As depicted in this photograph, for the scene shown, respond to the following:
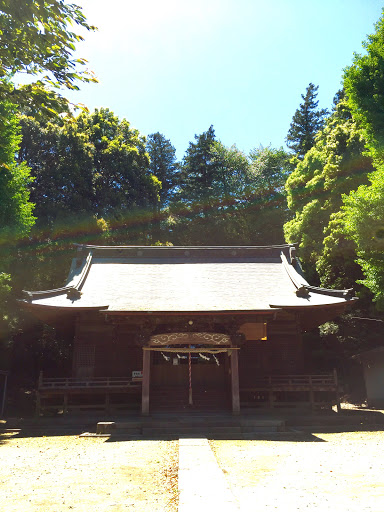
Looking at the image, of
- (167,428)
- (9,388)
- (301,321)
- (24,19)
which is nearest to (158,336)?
(167,428)

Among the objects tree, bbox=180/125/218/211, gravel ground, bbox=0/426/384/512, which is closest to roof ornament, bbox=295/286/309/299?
gravel ground, bbox=0/426/384/512

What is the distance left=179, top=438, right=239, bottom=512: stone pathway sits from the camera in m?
→ 3.65

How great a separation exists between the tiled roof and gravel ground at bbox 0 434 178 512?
4466 millimetres

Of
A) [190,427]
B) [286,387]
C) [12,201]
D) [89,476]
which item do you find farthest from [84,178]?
[89,476]

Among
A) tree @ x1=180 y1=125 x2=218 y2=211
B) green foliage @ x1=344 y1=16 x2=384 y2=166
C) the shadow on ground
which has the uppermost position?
tree @ x1=180 y1=125 x2=218 y2=211

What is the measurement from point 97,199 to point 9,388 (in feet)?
55.0

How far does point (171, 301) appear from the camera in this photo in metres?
13.6

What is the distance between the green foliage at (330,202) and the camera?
21.4 meters

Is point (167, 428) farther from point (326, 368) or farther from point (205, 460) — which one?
point (326, 368)

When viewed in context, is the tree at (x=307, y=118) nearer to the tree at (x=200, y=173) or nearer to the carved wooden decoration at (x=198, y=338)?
the tree at (x=200, y=173)

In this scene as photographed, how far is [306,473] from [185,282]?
1101 centimetres

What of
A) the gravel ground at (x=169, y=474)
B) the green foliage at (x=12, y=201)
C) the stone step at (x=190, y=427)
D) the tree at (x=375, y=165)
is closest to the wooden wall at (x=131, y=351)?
the stone step at (x=190, y=427)

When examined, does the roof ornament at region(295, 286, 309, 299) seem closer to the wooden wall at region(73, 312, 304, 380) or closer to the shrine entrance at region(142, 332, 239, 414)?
the wooden wall at region(73, 312, 304, 380)

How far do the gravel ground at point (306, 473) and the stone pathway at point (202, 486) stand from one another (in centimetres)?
21
